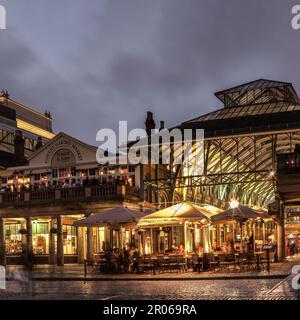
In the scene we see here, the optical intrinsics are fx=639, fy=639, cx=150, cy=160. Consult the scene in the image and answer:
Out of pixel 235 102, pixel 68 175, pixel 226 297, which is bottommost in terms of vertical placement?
pixel 226 297

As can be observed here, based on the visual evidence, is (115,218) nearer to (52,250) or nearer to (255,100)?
(52,250)

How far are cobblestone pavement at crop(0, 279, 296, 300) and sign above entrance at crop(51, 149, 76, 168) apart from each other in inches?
647

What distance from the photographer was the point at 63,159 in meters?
42.9

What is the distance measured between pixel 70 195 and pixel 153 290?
18751 mm

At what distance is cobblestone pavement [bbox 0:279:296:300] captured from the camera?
1898 centimetres

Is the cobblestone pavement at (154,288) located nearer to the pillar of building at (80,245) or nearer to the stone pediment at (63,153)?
the pillar of building at (80,245)

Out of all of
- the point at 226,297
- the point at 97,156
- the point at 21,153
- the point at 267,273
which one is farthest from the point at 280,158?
the point at 21,153

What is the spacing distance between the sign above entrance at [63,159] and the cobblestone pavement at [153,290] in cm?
1643

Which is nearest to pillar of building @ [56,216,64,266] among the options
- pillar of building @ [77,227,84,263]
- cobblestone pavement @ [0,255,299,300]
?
pillar of building @ [77,227,84,263]

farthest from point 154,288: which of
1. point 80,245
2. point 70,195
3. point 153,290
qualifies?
point 80,245

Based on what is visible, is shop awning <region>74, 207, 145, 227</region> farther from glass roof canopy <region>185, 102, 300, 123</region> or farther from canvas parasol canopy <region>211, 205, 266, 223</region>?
glass roof canopy <region>185, 102, 300, 123</region>
